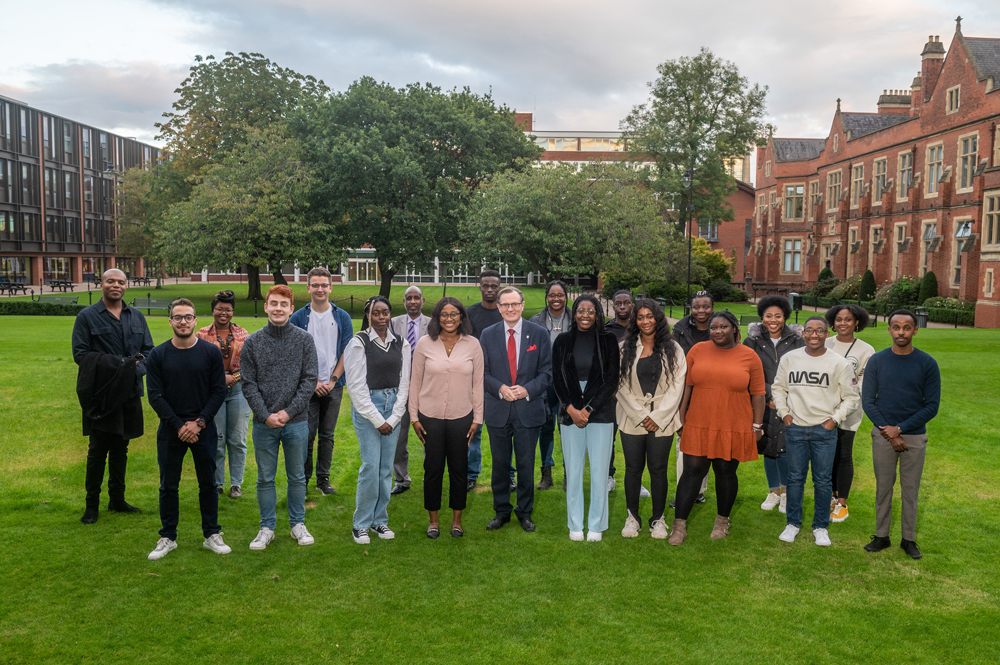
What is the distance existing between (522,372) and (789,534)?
2.73 m

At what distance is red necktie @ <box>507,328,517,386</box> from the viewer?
20.6 ft

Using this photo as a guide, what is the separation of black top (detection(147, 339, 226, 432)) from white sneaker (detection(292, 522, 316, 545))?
3.95ft

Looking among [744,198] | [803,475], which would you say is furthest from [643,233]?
[744,198]

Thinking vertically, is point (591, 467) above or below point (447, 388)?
below

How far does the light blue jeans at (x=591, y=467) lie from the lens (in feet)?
20.2

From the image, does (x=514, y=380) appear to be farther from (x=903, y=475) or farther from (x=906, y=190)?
(x=906, y=190)

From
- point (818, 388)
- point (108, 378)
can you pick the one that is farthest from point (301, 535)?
point (818, 388)

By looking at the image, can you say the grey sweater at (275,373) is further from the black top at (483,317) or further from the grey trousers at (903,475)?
the grey trousers at (903,475)

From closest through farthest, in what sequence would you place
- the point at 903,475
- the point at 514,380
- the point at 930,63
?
the point at 903,475, the point at 514,380, the point at 930,63

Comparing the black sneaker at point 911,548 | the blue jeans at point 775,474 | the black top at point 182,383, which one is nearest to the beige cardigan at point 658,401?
the blue jeans at point 775,474

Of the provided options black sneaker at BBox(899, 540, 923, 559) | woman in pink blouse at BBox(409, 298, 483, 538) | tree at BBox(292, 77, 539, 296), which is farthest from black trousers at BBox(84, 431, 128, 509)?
tree at BBox(292, 77, 539, 296)

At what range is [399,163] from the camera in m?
30.7

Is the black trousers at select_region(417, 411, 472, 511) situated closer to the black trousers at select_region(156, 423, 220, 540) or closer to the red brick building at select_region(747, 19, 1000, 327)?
the black trousers at select_region(156, 423, 220, 540)

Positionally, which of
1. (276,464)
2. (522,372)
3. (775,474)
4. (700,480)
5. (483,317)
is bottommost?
(775,474)
